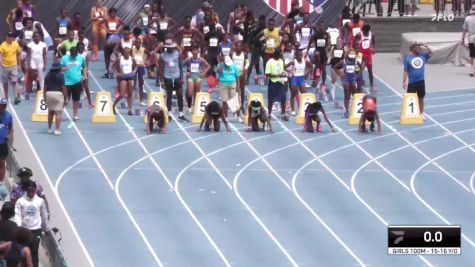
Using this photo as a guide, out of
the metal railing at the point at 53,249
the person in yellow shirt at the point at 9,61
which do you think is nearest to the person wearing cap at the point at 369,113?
the person in yellow shirt at the point at 9,61

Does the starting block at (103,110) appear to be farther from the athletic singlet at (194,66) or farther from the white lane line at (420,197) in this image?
the white lane line at (420,197)

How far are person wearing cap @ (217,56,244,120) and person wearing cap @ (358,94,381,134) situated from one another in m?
2.48

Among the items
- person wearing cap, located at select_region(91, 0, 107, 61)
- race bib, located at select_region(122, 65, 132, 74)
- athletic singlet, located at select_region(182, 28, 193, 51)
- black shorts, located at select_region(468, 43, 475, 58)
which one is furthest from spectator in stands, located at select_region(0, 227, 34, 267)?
black shorts, located at select_region(468, 43, 475, 58)

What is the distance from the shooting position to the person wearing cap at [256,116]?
31.2 m

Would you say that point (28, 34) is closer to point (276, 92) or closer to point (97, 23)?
point (97, 23)

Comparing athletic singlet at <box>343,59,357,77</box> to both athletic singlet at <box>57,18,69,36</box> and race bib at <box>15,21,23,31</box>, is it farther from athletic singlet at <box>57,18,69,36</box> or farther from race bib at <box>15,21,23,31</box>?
race bib at <box>15,21,23,31</box>

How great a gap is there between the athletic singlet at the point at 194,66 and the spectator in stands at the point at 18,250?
13818 millimetres

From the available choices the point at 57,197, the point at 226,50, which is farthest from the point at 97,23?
the point at 57,197

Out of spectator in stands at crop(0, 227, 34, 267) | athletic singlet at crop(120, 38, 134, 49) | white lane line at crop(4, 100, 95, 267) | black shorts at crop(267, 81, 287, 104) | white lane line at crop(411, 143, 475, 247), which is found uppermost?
athletic singlet at crop(120, 38, 134, 49)

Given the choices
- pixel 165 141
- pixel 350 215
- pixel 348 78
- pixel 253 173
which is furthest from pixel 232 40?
pixel 350 215

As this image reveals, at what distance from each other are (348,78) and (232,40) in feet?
17.1

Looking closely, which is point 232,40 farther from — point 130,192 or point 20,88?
point 130,192

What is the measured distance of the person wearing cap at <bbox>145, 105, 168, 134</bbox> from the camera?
30938 mm

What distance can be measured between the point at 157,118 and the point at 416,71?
5.49m
